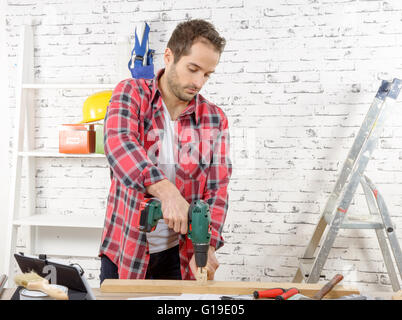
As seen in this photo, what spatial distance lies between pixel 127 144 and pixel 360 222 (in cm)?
158

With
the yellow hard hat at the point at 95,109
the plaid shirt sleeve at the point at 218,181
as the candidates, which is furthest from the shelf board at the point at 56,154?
the plaid shirt sleeve at the point at 218,181

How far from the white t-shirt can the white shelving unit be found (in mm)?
1048

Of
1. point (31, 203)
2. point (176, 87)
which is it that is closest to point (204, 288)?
point (176, 87)

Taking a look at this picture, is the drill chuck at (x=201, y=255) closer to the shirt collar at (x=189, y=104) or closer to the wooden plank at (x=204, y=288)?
the wooden plank at (x=204, y=288)

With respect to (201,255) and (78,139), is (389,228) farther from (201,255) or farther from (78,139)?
(78,139)

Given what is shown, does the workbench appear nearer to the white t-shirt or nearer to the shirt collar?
the white t-shirt

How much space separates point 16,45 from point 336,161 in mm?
2376

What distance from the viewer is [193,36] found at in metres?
1.49

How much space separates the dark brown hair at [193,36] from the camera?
1.48 meters

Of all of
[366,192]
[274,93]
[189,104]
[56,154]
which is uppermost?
[274,93]

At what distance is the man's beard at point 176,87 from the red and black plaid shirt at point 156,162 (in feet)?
0.17

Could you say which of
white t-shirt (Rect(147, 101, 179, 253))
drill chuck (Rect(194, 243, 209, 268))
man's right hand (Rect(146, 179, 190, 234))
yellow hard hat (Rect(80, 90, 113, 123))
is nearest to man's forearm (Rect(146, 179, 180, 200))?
man's right hand (Rect(146, 179, 190, 234))

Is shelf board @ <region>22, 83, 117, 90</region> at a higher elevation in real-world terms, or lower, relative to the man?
higher

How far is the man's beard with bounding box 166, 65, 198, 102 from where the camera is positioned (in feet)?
5.07
